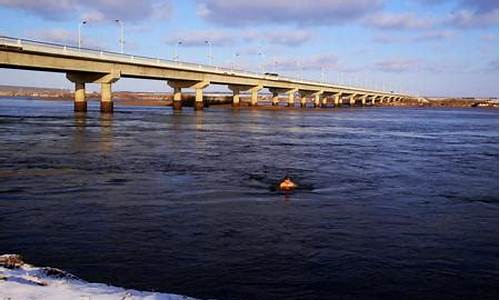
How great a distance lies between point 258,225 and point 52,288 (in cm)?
565

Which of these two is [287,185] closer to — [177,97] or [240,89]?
[177,97]

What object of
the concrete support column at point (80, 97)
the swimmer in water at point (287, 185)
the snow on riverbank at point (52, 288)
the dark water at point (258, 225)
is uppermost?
the concrete support column at point (80, 97)

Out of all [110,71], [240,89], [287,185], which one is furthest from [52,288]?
[240,89]

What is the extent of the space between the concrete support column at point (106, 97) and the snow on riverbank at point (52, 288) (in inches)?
2529

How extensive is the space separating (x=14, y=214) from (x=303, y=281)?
736 centimetres

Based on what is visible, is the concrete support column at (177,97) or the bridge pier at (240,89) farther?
the bridge pier at (240,89)

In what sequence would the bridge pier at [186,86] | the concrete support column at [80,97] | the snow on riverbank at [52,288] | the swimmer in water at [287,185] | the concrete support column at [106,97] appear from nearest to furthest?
the snow on riverbank at [52,288] → the swimmer in water at [287,185] → the concrete support column at [106,97] → the concrete support column at [80,97] → the bridge pier at [186,86]

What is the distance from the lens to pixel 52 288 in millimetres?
6871

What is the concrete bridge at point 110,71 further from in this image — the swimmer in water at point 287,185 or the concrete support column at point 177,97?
the swimmer in water at point 287,185

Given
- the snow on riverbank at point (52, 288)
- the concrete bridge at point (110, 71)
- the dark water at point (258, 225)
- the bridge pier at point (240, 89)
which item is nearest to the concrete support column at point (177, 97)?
the concrete bridge at point (110, 71)

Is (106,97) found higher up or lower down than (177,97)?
lower down

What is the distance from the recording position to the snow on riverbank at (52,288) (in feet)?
21.5

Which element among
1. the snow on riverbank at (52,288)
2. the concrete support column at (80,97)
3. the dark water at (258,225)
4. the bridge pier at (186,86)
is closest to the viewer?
the snow on riverbank at (52,288)

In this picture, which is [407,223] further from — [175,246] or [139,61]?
[139,61]
